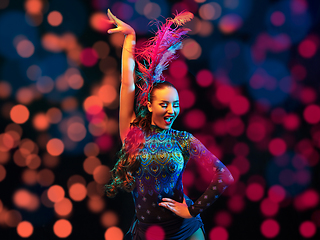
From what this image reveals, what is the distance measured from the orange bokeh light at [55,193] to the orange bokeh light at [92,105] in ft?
1.72

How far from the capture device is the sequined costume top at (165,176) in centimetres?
108

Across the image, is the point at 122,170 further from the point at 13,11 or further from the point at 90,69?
the point at 13,11

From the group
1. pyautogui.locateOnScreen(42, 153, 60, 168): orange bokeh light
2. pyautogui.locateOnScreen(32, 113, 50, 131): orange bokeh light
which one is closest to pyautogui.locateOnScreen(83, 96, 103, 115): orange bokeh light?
pyautogui.locateOnScreen(32, 113, 50, 131): orange bokeh light

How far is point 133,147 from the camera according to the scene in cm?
115

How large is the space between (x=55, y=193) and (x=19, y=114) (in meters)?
0.56

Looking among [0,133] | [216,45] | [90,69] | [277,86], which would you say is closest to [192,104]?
[216,45]

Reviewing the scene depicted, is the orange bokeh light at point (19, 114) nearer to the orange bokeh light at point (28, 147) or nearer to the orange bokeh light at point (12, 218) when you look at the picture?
the orange bokeh light at point (28, 147)

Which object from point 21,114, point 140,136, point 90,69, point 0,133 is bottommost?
point 0,133

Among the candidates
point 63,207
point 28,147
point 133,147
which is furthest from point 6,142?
point 133,147

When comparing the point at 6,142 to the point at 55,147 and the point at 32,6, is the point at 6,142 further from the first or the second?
the point at 32,6

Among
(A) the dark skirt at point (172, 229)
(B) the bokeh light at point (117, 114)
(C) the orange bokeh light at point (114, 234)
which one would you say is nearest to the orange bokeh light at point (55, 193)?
(B) the bokeh light at point (117, 114)

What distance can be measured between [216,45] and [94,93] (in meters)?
0.85

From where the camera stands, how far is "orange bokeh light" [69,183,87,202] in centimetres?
167

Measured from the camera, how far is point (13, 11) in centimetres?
169
